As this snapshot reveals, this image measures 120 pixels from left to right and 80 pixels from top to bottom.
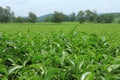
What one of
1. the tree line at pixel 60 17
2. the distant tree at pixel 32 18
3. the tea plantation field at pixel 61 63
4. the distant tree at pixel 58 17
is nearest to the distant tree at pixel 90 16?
the tree line at pixel 60 17

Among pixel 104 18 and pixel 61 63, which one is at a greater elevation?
pixel 61 63

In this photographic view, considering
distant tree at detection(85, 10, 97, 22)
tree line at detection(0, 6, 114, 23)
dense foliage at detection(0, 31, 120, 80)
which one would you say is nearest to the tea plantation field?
dense foliage at detection(0, 31, 120, 80)

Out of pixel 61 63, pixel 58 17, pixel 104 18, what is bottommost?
pixel 104 18

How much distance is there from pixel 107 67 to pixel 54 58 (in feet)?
1.31

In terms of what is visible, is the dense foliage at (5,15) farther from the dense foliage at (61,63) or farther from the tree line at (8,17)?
the dense foliage at (61,63)

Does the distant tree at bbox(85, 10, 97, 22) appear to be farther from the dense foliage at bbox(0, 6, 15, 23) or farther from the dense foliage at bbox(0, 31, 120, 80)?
the dense foliage at bbox(0, 31, 120, 80)

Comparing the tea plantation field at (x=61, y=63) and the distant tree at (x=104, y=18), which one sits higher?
the tea plantation field at (x=61, y=63)

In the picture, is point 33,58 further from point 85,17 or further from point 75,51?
point 85,17

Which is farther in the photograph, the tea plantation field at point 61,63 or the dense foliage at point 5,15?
the dense foliage at point 5,15

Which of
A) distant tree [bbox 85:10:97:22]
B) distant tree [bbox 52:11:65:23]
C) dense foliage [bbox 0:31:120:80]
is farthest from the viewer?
distant tree [bbox 85:10:97:22]

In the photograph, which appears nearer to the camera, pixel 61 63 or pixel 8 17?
pixel 61 63

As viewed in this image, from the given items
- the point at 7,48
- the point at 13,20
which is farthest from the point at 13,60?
the point at 13,20

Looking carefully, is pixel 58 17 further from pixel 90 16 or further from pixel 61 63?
pixel 61 63

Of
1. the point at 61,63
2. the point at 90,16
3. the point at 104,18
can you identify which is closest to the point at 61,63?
the point at 61,63
